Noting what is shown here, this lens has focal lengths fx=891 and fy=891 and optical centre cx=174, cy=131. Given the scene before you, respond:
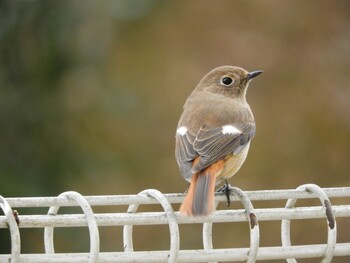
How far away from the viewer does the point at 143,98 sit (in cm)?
650

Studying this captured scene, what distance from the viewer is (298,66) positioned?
723 centimetres

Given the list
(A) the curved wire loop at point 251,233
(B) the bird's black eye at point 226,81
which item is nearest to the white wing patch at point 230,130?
(B) the bird's black eye at point 226,81

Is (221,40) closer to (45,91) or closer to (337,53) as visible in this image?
(337,53)

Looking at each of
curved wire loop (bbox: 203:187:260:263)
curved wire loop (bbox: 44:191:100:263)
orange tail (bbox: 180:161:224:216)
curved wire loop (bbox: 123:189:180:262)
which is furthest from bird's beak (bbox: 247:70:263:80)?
curved wire loop (bbox: 44:191:100:263)

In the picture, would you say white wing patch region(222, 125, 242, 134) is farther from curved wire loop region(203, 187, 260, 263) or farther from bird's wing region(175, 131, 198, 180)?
curved wire loop region(203, 187, 260, 263)

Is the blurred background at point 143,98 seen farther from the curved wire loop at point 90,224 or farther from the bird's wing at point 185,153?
the curved wire loop at point 90,224

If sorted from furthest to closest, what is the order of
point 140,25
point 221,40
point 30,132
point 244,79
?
point 221,40
point 140,25
point 30,132
point 244,79

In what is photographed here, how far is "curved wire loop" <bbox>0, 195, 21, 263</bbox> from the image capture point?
80.2 inches

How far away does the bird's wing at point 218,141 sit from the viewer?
12.1 feet

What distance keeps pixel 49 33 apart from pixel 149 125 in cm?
130

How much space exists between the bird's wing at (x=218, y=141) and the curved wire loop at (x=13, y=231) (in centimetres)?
149

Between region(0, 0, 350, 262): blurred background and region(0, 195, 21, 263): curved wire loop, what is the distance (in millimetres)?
3238

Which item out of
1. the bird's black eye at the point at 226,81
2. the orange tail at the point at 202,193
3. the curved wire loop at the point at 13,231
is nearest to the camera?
the curved wire loop at the point at 13,231

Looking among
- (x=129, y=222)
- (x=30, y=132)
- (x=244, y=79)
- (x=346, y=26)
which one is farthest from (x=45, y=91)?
(x=129, y=222)
